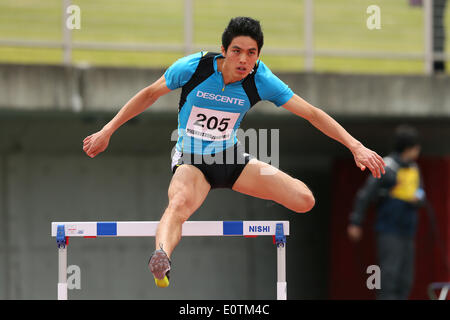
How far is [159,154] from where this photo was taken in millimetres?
10719

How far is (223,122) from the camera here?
16.7 ft

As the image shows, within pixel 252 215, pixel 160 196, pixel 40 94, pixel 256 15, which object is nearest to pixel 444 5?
pixel 256 15

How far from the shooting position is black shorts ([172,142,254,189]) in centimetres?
516

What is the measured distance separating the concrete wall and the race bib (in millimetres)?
3387

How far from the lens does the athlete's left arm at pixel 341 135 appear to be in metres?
4.87

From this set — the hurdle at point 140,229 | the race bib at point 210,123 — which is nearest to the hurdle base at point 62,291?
the hurdle at point 140,229

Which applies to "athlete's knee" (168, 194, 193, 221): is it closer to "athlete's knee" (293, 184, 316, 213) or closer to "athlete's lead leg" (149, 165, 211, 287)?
"athlete's lead leg" (149, 165, 211, 287)

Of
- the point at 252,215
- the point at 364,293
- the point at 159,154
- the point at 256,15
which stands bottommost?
the point at 364,293

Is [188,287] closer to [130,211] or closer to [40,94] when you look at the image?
[130,211]

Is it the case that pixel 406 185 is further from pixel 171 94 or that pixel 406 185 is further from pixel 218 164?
pixel 218 164

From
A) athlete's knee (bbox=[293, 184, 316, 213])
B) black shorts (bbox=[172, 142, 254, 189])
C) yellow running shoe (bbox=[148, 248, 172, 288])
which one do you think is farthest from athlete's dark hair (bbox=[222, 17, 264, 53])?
yellow running shoe (bbox=[148, 248, 172, 288])

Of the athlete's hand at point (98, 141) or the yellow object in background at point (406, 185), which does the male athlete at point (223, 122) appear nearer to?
the athlete's hand at point (98, 141)

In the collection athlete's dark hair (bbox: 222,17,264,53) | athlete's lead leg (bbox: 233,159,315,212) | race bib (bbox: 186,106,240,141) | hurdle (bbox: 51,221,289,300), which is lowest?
hurdle (bbox: 51,221,289,300)

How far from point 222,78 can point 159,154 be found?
19.1 feet
